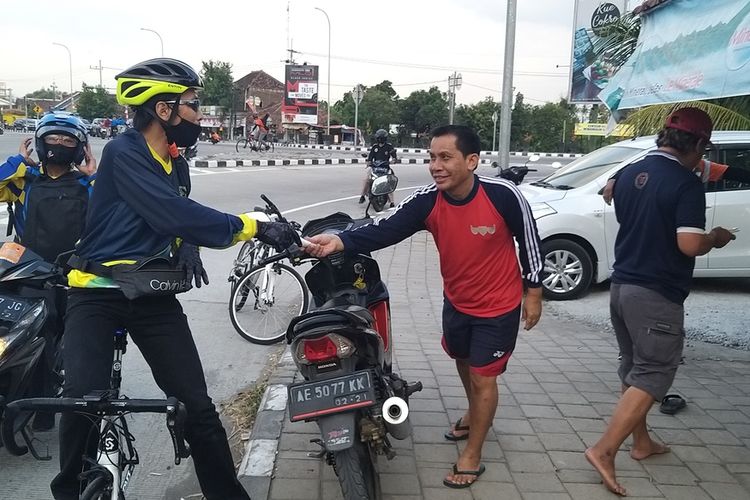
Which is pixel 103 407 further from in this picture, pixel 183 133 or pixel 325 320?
pixel 183 133

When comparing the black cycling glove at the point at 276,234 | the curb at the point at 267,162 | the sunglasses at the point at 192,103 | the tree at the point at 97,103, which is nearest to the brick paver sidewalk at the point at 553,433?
the black cycling glove at the point at 276,234

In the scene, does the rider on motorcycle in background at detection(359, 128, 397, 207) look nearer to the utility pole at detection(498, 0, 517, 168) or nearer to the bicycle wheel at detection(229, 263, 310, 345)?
the utility pole at detection(498, 0, 517, 168)

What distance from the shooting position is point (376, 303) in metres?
3.41

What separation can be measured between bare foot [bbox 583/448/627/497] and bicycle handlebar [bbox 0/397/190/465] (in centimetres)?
206

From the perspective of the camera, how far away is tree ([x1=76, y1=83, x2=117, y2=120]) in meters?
66.6

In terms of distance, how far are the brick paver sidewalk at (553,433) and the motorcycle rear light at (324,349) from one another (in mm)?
856

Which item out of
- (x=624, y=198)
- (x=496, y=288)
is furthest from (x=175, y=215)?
(x=624, y=198)

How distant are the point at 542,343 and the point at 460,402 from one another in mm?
1643

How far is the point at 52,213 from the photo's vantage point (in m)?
A: 3.76

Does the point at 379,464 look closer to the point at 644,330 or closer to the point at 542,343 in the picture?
the point at 644,330

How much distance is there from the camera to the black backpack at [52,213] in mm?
3744

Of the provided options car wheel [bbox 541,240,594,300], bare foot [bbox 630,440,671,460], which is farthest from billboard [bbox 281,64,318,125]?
bare foot [bbox 630,440,671,460]

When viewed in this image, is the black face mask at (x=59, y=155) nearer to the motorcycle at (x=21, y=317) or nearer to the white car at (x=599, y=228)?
the motorcycle at (x=21, y=317)

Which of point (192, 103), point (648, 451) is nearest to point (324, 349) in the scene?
point (192, 103)
